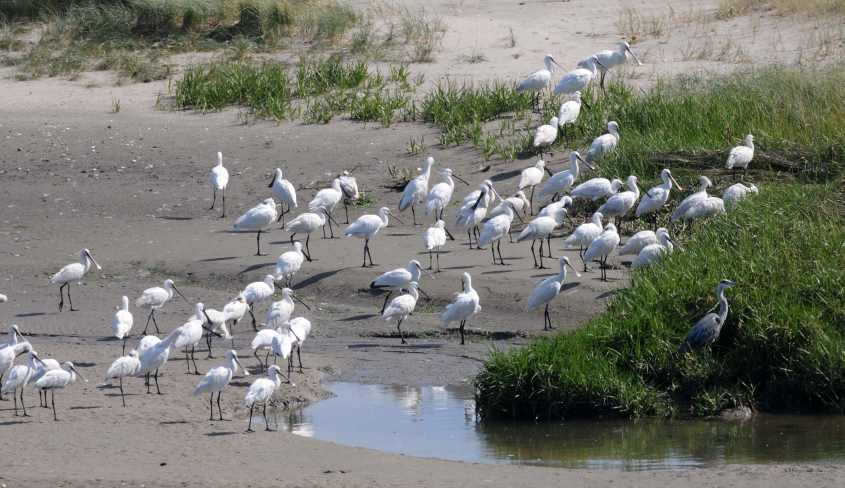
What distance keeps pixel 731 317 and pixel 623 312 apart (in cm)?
89

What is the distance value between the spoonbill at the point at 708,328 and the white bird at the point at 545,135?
6.75m

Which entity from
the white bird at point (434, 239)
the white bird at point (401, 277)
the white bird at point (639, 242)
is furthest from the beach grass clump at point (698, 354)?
the white bird at point (434, 239)

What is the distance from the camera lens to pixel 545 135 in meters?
18.2

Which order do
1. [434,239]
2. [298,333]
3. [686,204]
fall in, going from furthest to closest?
[686,204]
[434,239]
[298,333]

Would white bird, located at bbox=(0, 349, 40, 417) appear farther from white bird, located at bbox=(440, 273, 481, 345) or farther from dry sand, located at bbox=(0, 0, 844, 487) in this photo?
white bird, located at bbox=(440, 273, 481, 345)

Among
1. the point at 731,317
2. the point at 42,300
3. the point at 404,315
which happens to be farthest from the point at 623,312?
the point at 42,300

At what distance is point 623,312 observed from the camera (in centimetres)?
1195

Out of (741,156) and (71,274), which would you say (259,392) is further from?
(741,156)

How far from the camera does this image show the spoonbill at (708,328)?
11328 millimetres

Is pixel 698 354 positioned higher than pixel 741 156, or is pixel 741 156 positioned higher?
pixel 741 156

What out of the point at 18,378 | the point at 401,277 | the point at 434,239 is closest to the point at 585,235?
the point at 434,239

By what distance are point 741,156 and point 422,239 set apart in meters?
3.81

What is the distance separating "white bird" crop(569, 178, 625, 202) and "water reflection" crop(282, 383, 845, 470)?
5.12 meters

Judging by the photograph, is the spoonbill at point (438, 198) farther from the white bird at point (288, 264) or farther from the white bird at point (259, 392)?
the white bird at point (259, 392)
